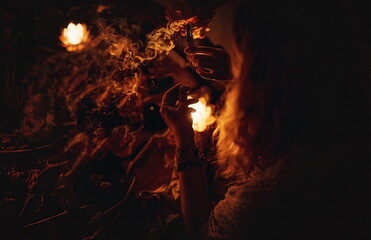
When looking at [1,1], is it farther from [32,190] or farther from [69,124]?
[32,190]

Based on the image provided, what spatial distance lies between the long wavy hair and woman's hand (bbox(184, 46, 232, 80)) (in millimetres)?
525

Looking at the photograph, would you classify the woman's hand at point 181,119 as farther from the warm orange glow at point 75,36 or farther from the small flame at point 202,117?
the warm orange glow at point 75,36

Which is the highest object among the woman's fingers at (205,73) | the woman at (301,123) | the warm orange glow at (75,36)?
the warm orange glow at (75,36)

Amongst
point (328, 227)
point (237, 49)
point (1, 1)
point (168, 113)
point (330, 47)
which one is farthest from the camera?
point (1, 1)

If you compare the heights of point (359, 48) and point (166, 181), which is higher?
point (359, 48)

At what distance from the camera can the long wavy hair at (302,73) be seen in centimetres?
107

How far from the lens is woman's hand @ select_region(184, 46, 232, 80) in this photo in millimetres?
1682

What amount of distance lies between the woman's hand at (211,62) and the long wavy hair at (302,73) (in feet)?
1.72

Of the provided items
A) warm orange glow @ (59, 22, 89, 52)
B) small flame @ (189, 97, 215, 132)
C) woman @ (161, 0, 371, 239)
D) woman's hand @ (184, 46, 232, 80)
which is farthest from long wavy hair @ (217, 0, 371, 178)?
warm orange glow @ (59, 22, 89, 52)

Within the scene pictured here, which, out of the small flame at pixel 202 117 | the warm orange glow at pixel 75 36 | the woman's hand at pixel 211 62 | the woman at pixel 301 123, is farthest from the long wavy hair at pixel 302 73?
the warm orange glow at pixel 75 36

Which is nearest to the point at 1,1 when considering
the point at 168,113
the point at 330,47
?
the point at 168,113

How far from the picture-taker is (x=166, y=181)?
7.89 feet

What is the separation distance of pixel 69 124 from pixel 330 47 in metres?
2.10

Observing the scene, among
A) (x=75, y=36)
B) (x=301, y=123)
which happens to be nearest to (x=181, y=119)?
(x=301, y=123)
